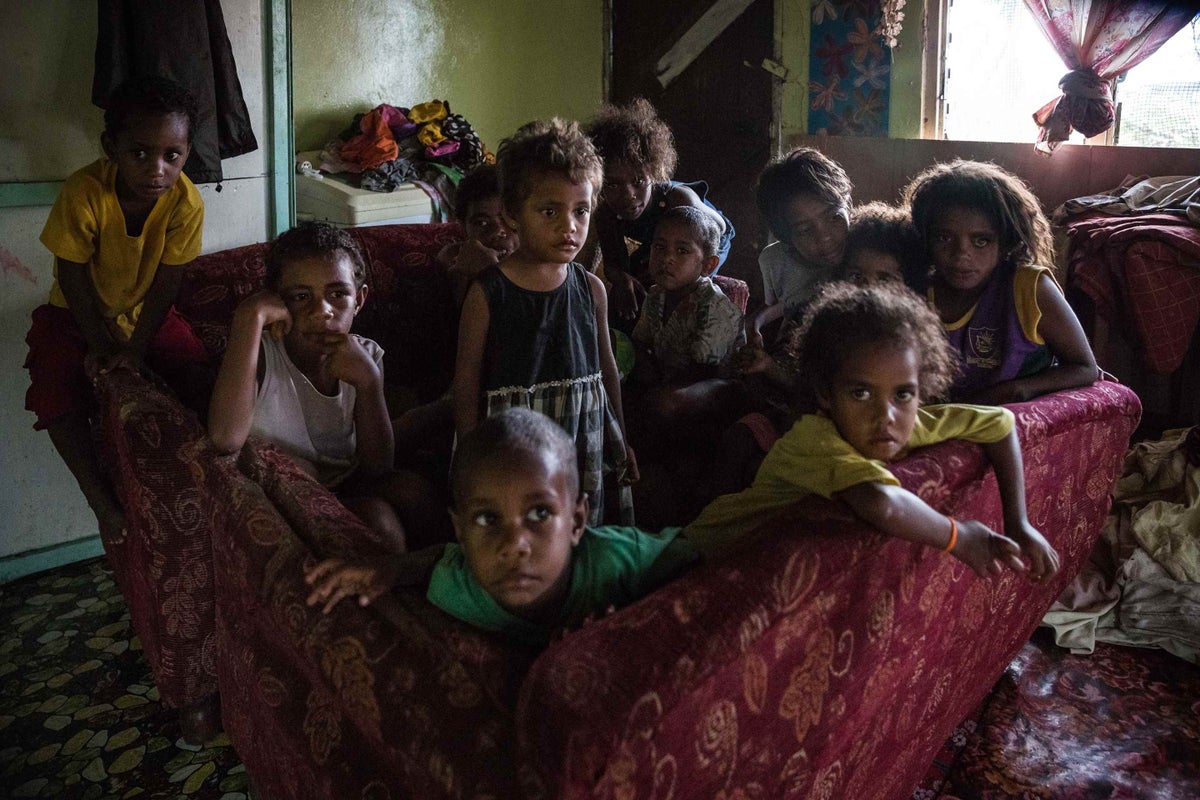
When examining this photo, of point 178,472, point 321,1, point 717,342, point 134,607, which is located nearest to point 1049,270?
point 717,342

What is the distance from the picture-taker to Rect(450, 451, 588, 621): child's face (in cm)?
122

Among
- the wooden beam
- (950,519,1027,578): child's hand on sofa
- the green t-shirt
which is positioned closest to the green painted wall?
the wooden beam

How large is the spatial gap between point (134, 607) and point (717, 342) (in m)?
1.61

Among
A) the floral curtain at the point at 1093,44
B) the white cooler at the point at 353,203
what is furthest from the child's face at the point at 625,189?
the floral curtain at the point at 1093,44

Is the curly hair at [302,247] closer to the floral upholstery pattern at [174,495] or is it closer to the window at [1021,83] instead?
the floral upholstery pattern at [174,495]

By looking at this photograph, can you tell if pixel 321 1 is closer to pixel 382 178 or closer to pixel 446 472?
pixel 382 178

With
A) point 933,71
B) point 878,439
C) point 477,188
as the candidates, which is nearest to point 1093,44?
point 933,71

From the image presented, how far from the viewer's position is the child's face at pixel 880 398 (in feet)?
4.97

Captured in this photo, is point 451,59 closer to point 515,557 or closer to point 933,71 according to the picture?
point 933,71

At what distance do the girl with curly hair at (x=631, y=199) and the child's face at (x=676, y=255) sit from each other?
1.23ft

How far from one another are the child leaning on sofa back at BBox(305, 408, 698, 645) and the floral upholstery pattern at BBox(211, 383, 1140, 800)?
0.16 feet

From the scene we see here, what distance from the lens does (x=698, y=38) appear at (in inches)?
215

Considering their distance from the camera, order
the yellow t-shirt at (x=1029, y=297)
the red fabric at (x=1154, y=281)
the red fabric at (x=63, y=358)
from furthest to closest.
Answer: the red fabric at (x=1154, y=281)
the red fabric at (x=63, y=358)
the yellow t-shirt at (x=1029, y=297)

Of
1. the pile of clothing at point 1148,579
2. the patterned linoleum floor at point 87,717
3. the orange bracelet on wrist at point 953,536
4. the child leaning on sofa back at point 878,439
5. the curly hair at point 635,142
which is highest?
the curly hair at point 635,142
